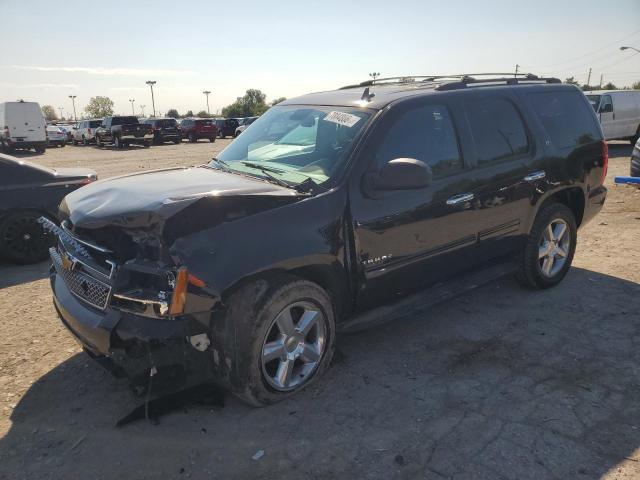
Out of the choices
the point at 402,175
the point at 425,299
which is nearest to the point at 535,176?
the point at 425,299

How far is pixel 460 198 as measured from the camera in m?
3.81

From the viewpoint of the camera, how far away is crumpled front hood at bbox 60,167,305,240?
2.70 meters

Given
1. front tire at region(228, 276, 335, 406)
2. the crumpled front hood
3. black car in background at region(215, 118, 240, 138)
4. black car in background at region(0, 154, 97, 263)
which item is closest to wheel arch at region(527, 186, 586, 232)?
front tire at region(228, 276, 335, 406)

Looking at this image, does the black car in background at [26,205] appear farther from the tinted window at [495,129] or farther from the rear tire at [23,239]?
the tinted window at [495,129]

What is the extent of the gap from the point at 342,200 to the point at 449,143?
119 cm

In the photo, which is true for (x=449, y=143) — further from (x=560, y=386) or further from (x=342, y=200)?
(x=560, y=386)

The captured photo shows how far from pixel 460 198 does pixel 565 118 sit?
1.87 meters

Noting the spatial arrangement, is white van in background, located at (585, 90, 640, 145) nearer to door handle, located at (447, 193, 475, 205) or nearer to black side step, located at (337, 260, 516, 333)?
black side step, located at (337, 260, 516, 333)

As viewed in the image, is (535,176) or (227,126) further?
(227,126)

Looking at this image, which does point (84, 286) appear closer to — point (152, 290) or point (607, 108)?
point (152, 290)

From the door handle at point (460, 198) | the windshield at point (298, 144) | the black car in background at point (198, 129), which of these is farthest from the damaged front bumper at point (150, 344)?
the black car in background at point (198, 129)

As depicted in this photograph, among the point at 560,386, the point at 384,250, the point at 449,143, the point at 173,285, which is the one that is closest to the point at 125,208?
the point at 173,285

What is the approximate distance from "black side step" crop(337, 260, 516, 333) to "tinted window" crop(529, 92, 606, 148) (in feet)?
4.32

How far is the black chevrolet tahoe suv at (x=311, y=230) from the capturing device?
8.80 ft
